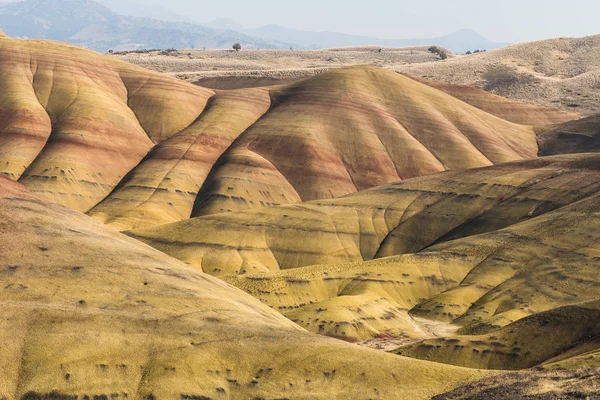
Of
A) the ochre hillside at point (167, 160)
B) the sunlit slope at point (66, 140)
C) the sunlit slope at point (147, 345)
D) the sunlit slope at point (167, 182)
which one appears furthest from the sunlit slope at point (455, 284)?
the sunlit slope at point (66, 140)

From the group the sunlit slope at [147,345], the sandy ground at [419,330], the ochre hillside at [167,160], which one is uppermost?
the sunlit slope at [147,345]

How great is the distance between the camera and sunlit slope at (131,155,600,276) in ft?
442

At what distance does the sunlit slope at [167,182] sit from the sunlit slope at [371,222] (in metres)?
22.5

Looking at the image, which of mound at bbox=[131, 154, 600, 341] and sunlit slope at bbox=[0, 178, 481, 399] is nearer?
sunlit slope at bbox=[0, 178, 481, 399]

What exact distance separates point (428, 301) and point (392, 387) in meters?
58.4

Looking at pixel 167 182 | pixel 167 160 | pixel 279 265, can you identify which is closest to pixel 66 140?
pixel 167 160

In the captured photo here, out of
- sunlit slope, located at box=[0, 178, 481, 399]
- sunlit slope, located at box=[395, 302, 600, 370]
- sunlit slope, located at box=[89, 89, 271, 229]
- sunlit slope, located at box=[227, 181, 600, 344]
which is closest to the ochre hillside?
sunlit slope, located at box=[89, 89, 271, 229]

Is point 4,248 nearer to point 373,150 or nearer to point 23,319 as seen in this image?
point 23,319

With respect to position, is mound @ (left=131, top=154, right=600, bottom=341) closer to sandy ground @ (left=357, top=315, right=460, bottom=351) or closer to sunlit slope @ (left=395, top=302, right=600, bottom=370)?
sandy ground @ (left=357, top=315, right=460, bottom=351)

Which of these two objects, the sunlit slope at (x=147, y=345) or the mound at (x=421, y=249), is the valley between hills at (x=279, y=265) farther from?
the mound at (x=421, y=249)

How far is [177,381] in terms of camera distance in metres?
59.6

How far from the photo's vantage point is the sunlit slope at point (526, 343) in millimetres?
78188

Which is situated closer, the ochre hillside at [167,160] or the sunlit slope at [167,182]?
the sunlit slope at [167,182]

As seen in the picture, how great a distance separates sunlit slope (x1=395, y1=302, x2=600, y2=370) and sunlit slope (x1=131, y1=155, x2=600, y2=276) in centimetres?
5037
